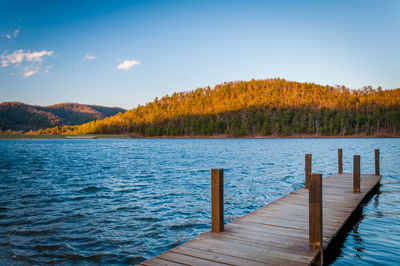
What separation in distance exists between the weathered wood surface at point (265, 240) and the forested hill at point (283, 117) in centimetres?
13745

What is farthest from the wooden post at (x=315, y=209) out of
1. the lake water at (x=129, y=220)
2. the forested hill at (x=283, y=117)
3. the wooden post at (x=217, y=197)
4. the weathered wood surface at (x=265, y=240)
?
the forested hill at (x=283, y=117)

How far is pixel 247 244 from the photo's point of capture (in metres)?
5.41

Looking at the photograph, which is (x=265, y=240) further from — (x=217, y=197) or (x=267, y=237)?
(x=217, y=197)

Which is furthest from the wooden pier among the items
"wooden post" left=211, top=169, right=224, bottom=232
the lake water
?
the lake water

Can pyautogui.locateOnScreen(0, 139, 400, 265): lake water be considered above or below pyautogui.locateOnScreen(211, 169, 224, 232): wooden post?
below

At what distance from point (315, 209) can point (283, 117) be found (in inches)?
5857

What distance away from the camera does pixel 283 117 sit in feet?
484

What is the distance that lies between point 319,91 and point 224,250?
204m

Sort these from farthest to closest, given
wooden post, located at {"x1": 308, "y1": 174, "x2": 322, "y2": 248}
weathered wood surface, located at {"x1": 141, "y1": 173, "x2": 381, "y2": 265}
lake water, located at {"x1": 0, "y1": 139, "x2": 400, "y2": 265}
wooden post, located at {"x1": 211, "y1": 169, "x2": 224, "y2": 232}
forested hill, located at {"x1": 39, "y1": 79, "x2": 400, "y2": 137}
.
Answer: forested hill, located at {"x1": 39, "y1": 79, "x2": 400, "y2": 137} < lake water, located at {"x1": 0, "y1": 139, "x2": 400, "y2": 265} < wooden post, located at {"x1": 211, "y1": 169, "x2": 224, "y2": 232} < wooden post, located at {"x1": 308, "y1": 174, "x2": 322, "y2": 248} < weathered wood surface, located at {"x1": 141, "y1": 173, "x2": 381, "y2": 265}

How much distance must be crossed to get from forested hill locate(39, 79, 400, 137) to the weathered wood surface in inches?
5411

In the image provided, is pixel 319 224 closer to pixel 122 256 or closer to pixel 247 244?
pixel 247 244

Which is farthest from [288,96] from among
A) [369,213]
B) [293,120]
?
[369,213]

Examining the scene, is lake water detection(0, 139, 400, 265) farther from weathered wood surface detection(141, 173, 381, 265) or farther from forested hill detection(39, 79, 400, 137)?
forested hill detection(39, 79, 400, 137)

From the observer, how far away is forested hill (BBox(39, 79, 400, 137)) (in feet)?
439
